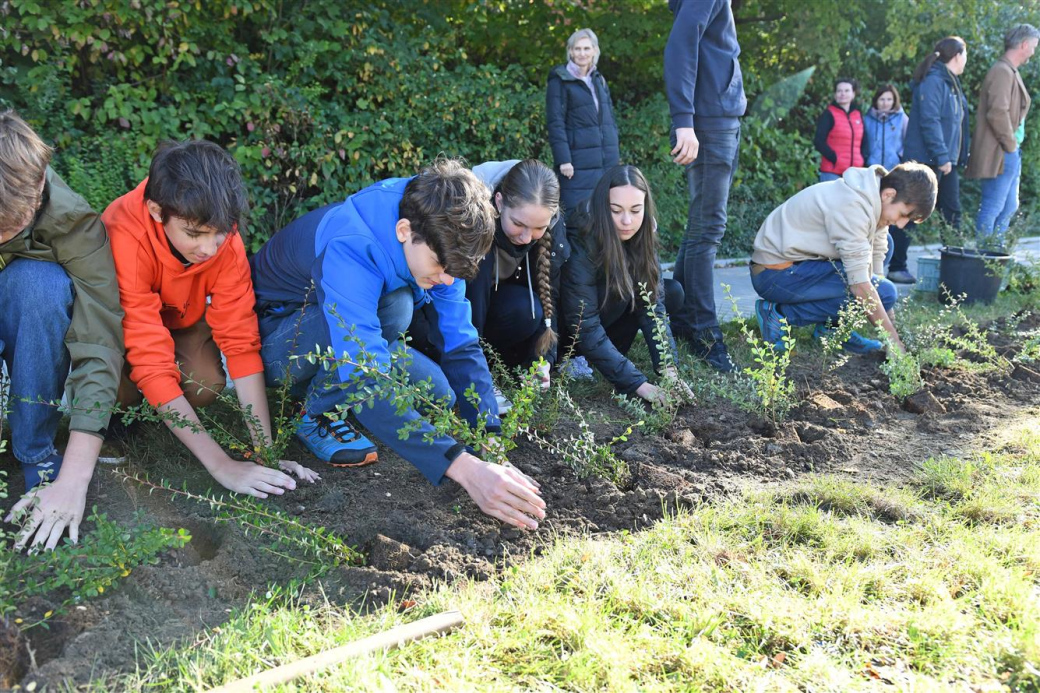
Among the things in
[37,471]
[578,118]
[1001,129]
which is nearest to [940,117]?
[1001,129]

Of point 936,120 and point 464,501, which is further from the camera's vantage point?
point 936,120

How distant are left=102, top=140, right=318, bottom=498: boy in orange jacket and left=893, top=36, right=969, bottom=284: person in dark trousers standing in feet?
20.0

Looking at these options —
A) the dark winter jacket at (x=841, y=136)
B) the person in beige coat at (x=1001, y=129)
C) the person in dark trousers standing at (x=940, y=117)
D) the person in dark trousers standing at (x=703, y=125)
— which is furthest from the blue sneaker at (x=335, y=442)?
the dark winter jacket at (x=841, y=136)

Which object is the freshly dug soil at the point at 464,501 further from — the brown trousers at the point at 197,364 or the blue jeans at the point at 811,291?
the blue jeans at the point at 811,291

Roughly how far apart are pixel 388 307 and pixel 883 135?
676 cm

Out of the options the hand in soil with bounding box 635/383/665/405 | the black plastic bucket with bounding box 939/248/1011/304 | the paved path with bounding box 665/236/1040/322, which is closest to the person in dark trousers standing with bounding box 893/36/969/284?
the paved path with bounding box 665/236/1040/322

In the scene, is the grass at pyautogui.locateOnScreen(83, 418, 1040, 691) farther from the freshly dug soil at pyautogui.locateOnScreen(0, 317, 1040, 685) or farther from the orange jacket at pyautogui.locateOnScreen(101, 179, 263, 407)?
the orange jacket at pyautogui.locateOnScreen(101, 179, 263, 407)

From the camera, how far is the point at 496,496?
241 centimetres

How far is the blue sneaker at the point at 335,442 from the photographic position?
314cm

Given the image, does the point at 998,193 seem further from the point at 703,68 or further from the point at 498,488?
the point at 498,488

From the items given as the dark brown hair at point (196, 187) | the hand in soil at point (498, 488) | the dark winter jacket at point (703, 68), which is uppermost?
the dark winter jacket at point (703, 68)

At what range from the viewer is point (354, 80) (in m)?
6.54

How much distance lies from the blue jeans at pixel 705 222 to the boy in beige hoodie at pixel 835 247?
364mm

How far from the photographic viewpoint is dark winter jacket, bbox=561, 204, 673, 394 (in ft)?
12.4
